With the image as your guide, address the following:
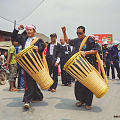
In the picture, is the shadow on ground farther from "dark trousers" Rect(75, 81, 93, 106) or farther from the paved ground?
"dark trousers" Rect(75, 81, 93, 106)

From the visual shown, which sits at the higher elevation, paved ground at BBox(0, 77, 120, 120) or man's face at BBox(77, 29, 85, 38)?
man's face at BBox(77, 29, 85, 38)

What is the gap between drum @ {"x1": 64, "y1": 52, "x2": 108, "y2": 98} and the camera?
141 inches

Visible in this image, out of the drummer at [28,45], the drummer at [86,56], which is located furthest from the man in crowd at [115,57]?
the drummer at [28,45]

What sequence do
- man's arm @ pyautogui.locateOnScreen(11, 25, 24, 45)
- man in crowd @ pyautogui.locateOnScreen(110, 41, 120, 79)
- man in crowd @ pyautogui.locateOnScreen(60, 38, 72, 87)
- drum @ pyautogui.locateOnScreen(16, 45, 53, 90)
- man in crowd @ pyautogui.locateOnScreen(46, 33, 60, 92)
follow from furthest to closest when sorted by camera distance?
man in crowd @ pyautogui.locateOnScreen(110, 41, 120, 79), man in crowd @ pyautogui.locateOnScreen(60, 38, 72, 87), man in crowd @ pyautogui.locateOnScreen(46, 33, 60, 92), man's arm @ pyautogui.locateOnScreen(11, 25, 24, 45), drum @ pyautogui.locateOnScreen(16, 45, 53, 90)

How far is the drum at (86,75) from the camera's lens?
11.7 feet

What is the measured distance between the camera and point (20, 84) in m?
6.62

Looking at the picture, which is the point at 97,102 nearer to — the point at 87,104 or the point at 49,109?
the point at 87,104

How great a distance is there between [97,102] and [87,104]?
0.76m

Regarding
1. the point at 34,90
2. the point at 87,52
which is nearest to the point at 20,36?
the point at 34,90

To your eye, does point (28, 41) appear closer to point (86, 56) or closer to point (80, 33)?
point (80, 33)

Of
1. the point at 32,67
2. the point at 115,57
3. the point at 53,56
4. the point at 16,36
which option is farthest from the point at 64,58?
the point at 32,67

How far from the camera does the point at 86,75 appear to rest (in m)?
3.60

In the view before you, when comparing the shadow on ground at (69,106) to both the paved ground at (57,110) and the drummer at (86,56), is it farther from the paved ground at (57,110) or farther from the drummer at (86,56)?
the drummer at (86,56)

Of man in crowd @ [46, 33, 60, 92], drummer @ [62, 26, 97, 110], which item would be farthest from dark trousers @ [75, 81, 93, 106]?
man in crowd @ [46, 33, 60, 92]
